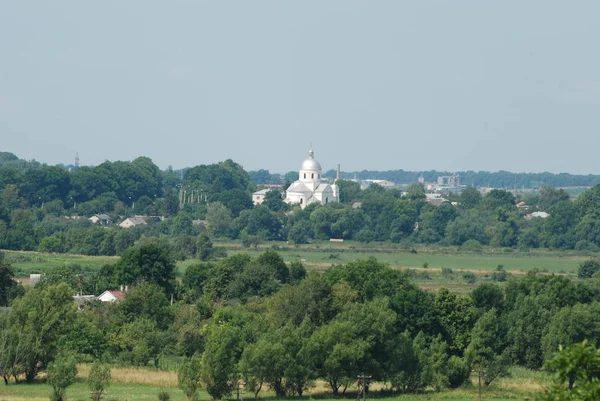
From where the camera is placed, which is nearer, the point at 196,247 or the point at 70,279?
the point at 70,279

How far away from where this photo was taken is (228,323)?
42.0 m

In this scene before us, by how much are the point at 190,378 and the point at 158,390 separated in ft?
5.03

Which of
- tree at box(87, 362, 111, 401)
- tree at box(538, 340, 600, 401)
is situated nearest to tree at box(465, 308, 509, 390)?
tree at box(87, 362, 111, 401)

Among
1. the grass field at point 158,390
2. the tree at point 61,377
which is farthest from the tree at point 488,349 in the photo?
the tree at point 61,377

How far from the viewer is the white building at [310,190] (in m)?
136

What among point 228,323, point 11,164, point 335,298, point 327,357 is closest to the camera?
point 327,357

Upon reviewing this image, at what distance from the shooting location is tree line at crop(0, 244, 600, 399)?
120 ft

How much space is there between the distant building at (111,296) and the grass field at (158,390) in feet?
38.5

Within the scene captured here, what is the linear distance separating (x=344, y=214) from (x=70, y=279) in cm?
5835

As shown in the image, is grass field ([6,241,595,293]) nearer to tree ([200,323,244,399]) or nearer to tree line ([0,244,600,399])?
tree line ([0,244,600,399])

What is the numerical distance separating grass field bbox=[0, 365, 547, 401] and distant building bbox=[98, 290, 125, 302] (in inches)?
462

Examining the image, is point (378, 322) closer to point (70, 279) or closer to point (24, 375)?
point (24, 375)

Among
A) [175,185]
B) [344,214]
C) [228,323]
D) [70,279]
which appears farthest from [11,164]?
[228,323]

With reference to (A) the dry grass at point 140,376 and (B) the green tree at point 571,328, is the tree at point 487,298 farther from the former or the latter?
(A) the dry grass at point 140,376
